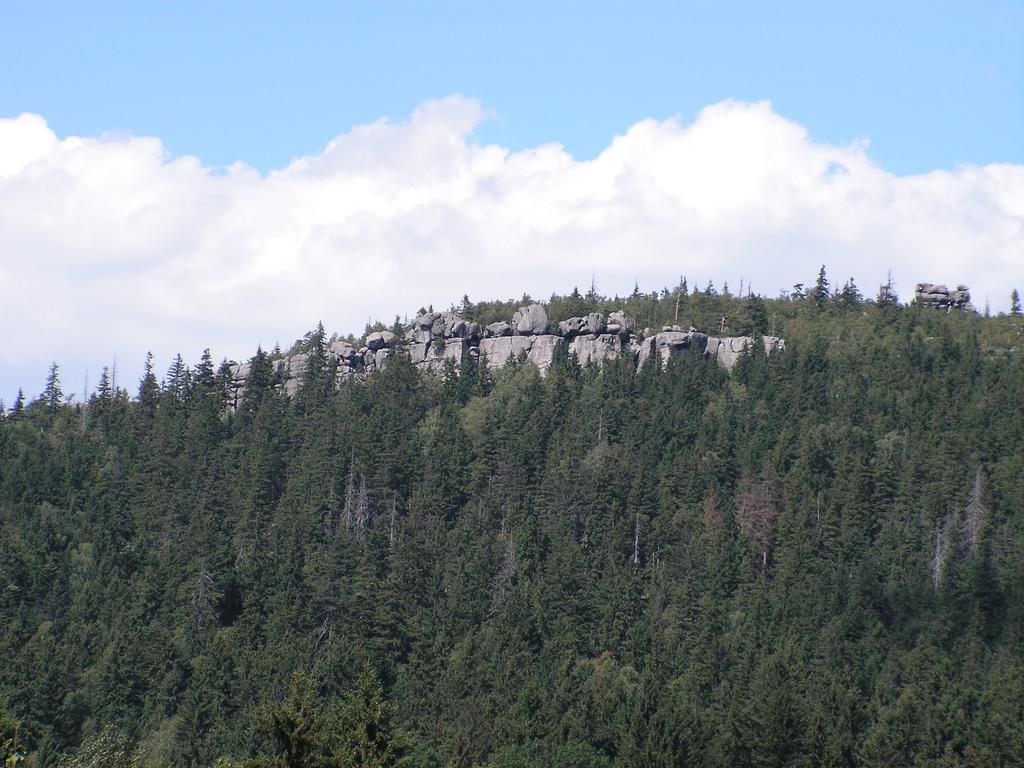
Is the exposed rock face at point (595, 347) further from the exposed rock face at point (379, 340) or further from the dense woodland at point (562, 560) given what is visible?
the exposed rock face at point (379, 340)

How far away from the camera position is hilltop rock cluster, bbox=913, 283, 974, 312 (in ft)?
526

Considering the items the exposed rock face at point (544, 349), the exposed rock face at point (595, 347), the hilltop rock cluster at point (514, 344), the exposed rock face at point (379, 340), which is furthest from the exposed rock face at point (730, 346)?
the exposed rock face at point (379, 340)

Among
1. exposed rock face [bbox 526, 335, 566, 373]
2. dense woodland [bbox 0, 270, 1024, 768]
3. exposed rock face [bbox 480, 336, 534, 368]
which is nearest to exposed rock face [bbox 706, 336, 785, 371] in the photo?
dense woodland [bbox 0, 270, 1024, 768]

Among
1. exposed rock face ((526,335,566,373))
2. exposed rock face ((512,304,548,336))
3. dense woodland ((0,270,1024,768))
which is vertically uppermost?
exposed rock face ((512,304,548,336))

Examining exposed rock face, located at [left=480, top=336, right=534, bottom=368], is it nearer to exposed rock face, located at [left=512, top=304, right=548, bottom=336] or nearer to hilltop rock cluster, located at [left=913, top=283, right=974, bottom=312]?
exposed rock face, located at [left=512, top=304, right=548, bottom=336]

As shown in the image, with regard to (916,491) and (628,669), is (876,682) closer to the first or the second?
(628,669)

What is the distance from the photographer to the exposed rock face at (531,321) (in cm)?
15738

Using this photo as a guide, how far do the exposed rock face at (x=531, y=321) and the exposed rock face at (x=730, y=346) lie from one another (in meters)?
21.6

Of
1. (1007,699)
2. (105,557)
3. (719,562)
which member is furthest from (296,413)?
(1007,699)

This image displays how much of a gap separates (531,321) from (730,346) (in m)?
25.4

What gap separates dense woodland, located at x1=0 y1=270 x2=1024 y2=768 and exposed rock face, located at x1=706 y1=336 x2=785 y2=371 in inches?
102

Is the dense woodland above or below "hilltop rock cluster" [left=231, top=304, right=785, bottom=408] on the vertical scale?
below

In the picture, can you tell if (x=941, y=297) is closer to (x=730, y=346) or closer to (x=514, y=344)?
(x=730, y=346)

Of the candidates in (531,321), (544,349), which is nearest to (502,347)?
(531,321)
